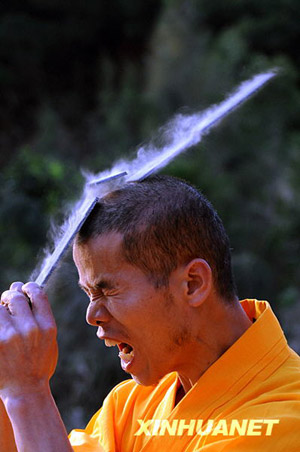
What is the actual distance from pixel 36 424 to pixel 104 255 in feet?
1.66

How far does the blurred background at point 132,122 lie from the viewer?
19.1ft

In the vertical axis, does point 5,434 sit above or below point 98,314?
below

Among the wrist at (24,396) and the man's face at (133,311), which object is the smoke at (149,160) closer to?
the man's face at (133,311)

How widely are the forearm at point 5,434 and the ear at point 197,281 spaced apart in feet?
2.24

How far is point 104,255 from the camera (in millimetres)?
2135

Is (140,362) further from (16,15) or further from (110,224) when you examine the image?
(16,15)

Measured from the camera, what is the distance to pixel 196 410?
2180 mm

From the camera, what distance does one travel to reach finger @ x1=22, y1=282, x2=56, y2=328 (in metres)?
2.05

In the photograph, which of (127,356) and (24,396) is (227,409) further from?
(24,396)

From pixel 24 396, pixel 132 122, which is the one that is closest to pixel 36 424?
pixel 24 396

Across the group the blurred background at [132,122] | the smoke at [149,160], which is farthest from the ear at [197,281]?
the blurred background at [132,122]

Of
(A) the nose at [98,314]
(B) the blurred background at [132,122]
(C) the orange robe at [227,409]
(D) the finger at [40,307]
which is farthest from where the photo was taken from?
(B) the blurred background at [132,122]

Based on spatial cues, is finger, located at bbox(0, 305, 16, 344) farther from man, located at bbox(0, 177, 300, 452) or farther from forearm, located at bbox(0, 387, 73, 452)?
Result: forearm, located at bbox(0, 387, 73, 452)

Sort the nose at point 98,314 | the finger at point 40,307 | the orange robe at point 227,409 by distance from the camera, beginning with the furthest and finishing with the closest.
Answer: the nose at point 98,314 → the finger at point 40,307 → the orange robe at point 227,409
